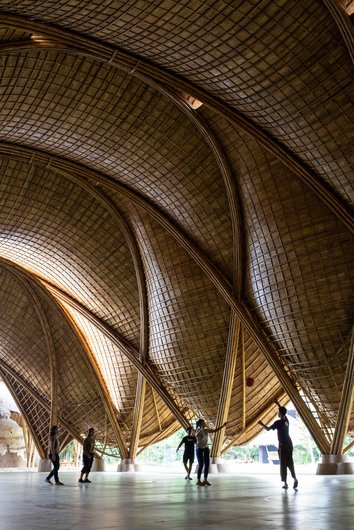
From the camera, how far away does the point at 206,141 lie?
26.0 meters

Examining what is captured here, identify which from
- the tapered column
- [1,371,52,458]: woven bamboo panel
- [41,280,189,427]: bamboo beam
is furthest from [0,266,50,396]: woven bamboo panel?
the tapered column

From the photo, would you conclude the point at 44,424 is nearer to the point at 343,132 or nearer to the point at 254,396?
the point at 254,396

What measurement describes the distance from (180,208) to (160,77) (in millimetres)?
8363

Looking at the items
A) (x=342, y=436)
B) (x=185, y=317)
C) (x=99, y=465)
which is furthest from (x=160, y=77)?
(x=99, y=465)

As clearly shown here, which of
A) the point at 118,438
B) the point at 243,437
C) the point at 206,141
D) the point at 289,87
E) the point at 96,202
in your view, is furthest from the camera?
the point at 118,438

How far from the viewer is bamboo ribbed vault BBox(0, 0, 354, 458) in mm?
19094

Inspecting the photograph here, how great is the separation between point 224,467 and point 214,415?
2817 mm

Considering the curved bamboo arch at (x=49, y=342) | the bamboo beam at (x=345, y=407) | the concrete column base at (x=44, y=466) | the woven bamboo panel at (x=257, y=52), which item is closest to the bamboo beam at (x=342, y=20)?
the woven bamboo panel at (x=257, y=52)

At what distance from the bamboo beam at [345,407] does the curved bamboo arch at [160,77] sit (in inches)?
229

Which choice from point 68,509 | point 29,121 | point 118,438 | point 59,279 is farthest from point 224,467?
point 68,509

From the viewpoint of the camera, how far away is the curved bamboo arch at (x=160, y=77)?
18.9 metres

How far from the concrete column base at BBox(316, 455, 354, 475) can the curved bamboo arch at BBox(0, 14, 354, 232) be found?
983 centimetres

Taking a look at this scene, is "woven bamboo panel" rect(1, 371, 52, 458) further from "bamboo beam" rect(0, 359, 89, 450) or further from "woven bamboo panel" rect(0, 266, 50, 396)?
"woven bamboo panel" rect(0, 266, 50, 396)

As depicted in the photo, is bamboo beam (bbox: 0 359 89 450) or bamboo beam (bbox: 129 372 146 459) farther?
bamboo beam (bbox: 0 359 89 450)
